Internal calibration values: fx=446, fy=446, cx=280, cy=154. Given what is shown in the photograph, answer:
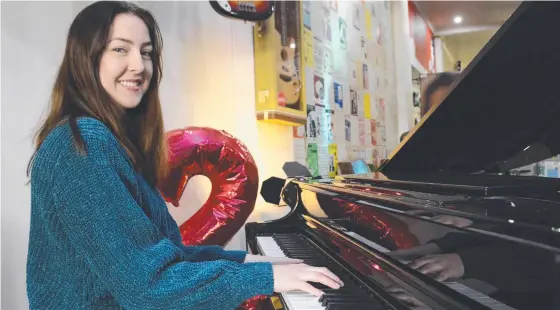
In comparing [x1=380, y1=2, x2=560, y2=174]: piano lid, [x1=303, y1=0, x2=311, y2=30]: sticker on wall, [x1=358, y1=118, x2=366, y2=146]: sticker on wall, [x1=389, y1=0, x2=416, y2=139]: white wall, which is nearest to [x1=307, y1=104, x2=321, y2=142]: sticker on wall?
[x1=303, y1=0, x2=311, y2=30]: sticker on wall

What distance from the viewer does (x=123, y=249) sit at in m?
0.86

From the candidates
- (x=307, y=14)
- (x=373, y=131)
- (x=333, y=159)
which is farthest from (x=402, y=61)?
(x=307, y=14)

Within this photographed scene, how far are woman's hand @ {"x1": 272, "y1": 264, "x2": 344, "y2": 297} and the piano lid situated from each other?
67 cm

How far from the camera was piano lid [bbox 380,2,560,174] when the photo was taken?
1.07m

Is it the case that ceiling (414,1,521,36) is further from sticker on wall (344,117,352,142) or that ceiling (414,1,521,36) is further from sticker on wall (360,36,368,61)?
sticker on wall (344,117,352,142)

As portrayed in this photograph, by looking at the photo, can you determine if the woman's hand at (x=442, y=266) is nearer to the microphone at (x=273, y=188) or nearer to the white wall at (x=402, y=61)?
the microphone at (x=273, y=188)

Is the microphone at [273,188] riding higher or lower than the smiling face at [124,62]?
lower

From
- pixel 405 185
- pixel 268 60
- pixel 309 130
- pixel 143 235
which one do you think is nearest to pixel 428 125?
pixel 405 185

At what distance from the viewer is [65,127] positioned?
938 millimetres

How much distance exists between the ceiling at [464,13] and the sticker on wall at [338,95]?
13.3 ft

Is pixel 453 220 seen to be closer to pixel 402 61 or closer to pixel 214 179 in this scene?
pixel 214 179

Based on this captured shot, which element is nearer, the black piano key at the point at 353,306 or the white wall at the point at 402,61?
the black piano key at the point at 353,306

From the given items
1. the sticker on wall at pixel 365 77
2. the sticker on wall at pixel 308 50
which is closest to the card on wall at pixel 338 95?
the sticker on wall at pixel 308 50

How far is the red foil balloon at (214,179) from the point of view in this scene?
2.12m
